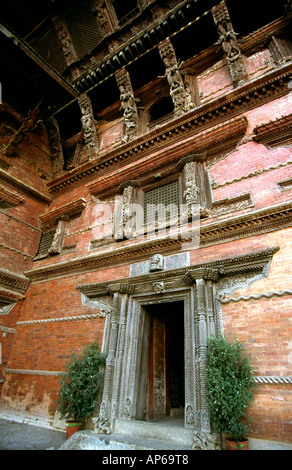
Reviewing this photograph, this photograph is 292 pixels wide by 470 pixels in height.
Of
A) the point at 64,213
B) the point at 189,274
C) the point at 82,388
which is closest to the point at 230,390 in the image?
the point at 189,274

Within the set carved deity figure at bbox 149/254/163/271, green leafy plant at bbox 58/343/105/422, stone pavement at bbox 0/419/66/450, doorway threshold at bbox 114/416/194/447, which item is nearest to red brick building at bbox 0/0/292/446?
carved deity figure at bbox 149/254/163/271

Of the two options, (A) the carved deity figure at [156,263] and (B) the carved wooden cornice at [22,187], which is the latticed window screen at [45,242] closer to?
(B) the carved wooden cornice at [22,187]

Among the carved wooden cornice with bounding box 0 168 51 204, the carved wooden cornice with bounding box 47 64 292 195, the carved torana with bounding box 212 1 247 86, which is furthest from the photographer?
the carved wooden cornice with bounding box 0 168 51 204

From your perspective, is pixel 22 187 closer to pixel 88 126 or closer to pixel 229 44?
pixel 88 126

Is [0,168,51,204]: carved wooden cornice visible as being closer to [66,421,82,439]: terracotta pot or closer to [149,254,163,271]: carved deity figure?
[149,254,163,271]: carved deity figure

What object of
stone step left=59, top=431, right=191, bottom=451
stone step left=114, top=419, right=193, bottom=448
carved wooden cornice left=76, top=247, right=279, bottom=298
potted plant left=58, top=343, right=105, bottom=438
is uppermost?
carved wooden cornice left=76, top=247, right=279, bottom=298

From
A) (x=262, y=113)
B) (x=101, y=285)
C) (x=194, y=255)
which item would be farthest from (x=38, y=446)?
(x=262, y=113)

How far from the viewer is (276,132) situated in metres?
5.54

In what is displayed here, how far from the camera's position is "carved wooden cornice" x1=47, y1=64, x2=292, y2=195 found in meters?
6.00

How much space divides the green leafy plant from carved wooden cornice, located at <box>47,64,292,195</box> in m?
5.53

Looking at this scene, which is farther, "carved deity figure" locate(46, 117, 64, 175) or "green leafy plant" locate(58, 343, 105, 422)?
"carved deity figure" locate(46, 117, 64, 175)

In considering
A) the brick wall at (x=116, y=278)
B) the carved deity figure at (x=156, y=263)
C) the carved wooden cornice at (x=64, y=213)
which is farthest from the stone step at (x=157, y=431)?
the carved wooden cornice at (x=64, y=213)

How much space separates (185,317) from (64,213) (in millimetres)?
5642

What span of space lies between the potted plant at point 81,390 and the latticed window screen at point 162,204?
3.52 meters
